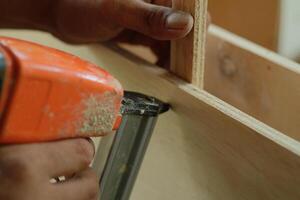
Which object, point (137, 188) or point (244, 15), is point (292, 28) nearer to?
point (244, 15)

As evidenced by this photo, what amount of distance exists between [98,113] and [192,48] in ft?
0.65

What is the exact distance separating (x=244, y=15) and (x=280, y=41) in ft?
0.35

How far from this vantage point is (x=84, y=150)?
1.68 feet

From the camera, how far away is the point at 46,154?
48 centimetres

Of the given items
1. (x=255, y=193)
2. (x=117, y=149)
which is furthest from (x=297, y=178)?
(x=117, y=149)

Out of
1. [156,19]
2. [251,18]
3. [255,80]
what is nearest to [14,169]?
[156,19]

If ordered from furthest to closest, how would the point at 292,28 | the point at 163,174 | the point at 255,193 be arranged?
the point at 292,28
the point at 163,174
the point at 255,193

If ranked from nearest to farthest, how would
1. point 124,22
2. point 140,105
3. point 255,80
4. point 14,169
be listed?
1. point 14,169
2. point 140,105
3. point 124,22
4. point 255,80

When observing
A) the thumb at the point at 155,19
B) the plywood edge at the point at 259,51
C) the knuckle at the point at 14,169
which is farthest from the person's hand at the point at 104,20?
the knuckle at the point at 14,169

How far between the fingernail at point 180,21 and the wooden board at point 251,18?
437 millimetres

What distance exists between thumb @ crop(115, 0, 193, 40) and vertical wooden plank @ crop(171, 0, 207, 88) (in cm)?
1

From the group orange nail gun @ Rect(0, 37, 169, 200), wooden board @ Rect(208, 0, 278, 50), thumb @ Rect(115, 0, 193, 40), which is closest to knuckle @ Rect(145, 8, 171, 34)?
thumb @ Rect(115, 0, 193, 40)

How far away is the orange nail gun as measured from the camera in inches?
17.5

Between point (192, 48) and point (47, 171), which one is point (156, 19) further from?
point (47, 171)
